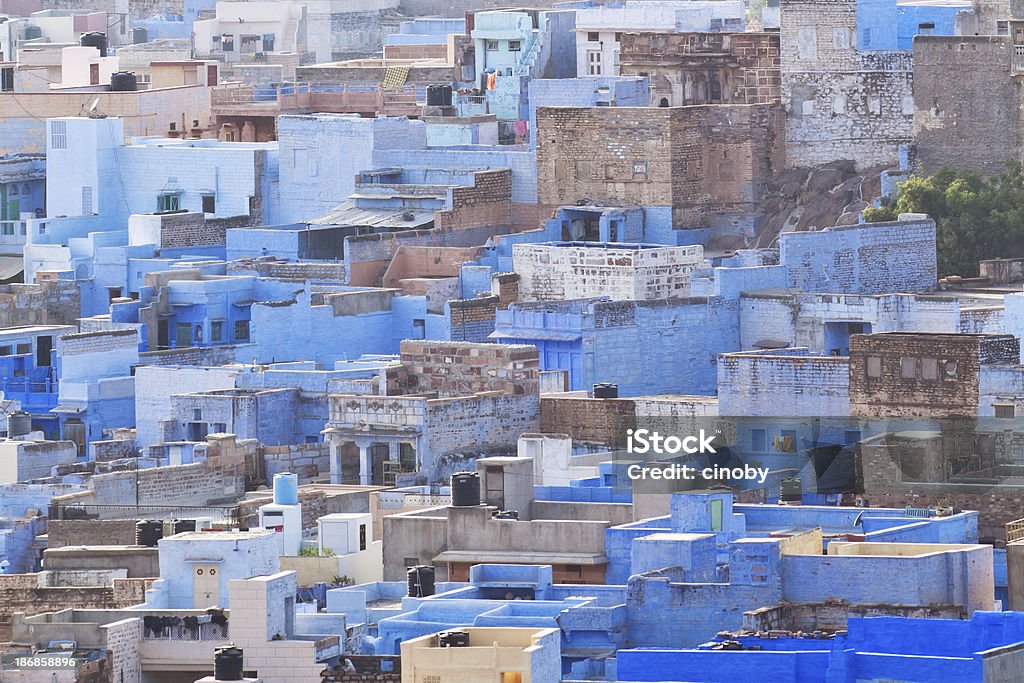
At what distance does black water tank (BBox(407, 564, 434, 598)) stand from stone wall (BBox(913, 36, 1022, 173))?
30.6 meters

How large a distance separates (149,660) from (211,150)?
40913mm

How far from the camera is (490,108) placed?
87.6m

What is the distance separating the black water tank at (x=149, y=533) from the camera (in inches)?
2015

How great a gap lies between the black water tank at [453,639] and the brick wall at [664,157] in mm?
35137

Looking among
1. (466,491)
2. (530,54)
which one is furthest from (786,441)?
(530,54)

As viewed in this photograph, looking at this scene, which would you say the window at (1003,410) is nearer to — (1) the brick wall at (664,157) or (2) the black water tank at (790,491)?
(2) the black water tank at (790,491)

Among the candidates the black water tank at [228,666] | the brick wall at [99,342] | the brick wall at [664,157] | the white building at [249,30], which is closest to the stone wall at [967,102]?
the brick wall at [664,157]

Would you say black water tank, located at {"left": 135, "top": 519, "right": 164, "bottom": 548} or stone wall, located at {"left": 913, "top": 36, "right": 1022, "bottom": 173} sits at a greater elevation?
stone wall, located at {"left": 913, "top": 36, "right": 1022, "bottom": 173}

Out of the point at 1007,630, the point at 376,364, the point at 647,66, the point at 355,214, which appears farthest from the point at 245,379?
the point at 1007,630

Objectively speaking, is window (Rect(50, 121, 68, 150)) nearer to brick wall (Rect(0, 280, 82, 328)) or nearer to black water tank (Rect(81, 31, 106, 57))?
brick wall (Rect(0, 280, 82, 328))

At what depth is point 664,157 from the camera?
254 feet

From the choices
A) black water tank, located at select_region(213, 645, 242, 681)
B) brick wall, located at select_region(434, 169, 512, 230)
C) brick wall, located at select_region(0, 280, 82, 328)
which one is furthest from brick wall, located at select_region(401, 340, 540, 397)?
black water tank, located at select_region(213, 645, 242, 681)

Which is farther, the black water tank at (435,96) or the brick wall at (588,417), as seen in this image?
the black water tank at (435,96)

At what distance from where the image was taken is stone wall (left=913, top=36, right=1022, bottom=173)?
250 feet
